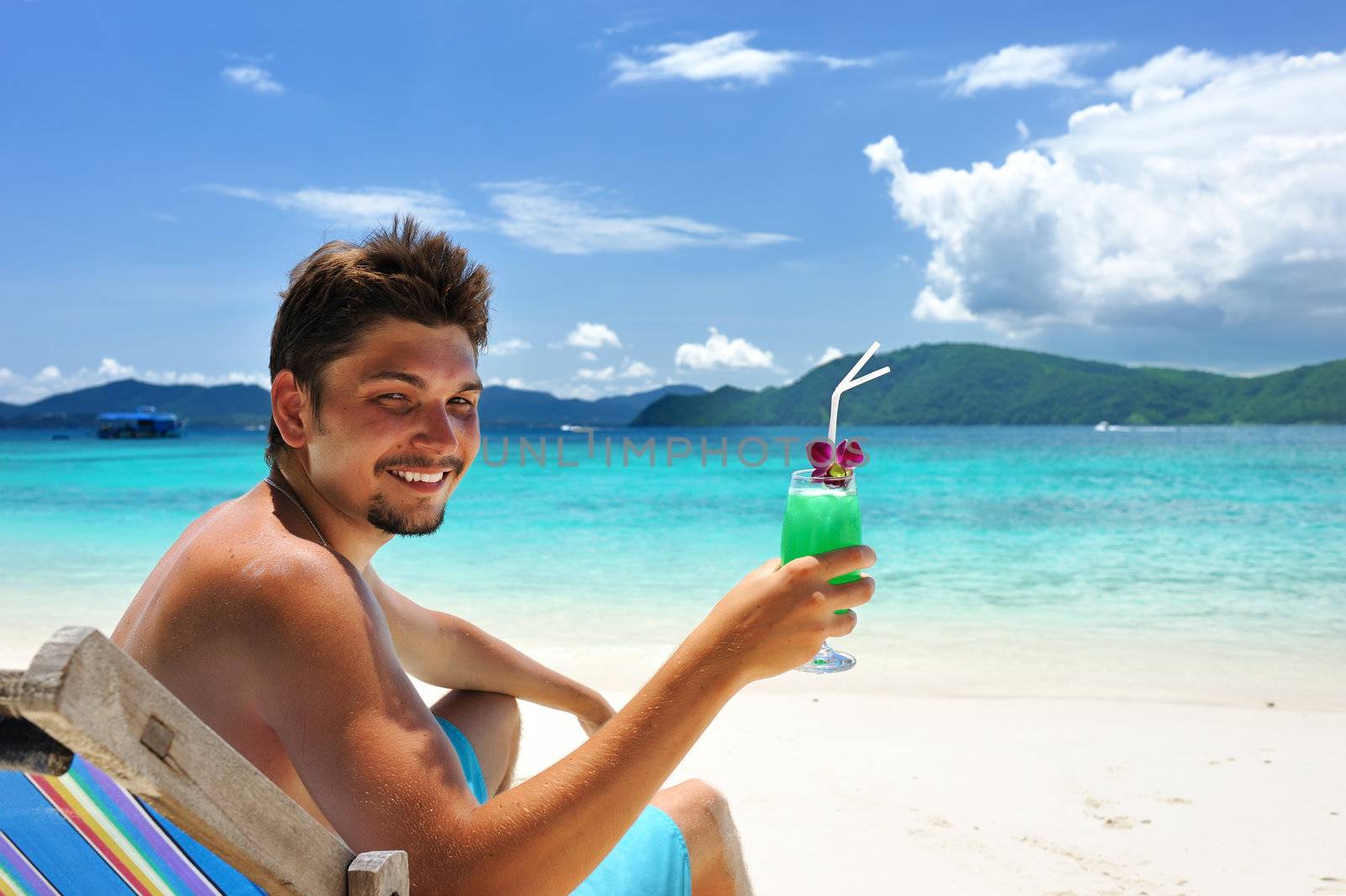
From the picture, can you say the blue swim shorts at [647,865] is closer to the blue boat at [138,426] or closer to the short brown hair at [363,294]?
the short brown hair at [363,294]

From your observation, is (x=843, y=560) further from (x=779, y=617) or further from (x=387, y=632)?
(x=387, y=632)

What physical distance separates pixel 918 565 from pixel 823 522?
9.77m

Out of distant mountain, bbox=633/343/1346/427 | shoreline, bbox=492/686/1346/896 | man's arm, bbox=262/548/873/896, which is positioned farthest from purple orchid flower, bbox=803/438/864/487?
distant mountain, bbox=633/343/1346/427

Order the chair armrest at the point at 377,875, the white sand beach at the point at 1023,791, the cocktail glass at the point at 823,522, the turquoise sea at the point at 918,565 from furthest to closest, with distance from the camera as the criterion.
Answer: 1. the turquoise sea at the point at 918,565
2. the white sand beach at the point at 1023,791
3. the cocktail glass at the point at 823,522
4. the chair armrest at the point at 377,875

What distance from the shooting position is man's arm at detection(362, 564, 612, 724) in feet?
6.42

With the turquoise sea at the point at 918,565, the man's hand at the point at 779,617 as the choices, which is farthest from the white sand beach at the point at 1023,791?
the man's hand at the point at 779,617

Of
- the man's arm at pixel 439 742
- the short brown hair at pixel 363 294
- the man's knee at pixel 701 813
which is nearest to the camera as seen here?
the man's arm at pixel 439 742

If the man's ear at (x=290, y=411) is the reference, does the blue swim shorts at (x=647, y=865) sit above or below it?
below

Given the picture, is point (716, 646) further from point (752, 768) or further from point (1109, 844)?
point (752, 768)

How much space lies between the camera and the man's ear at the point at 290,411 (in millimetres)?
1462

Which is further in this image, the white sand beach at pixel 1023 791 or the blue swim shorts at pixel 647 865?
the white sand beach at pixel 1023 791

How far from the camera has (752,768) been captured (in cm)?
402

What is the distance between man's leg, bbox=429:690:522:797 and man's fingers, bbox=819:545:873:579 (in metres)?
1.08

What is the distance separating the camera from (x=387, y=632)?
1174 millimetres
